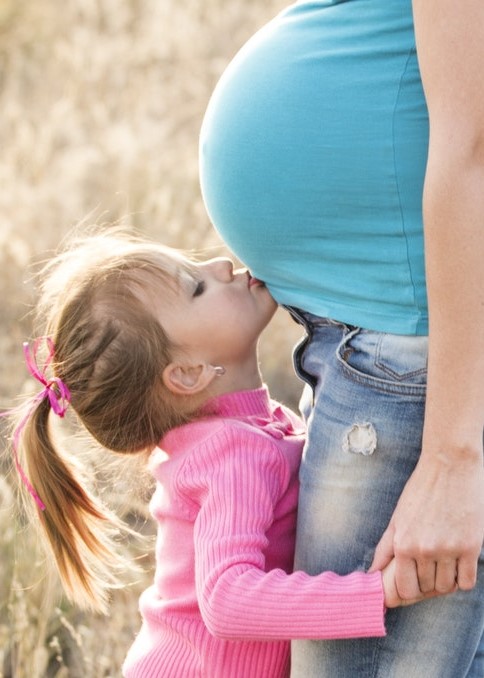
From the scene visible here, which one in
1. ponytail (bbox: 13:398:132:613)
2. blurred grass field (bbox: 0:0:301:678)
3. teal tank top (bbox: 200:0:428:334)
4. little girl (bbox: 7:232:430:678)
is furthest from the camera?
blurred grass field (bbox: 0:0:301:678)

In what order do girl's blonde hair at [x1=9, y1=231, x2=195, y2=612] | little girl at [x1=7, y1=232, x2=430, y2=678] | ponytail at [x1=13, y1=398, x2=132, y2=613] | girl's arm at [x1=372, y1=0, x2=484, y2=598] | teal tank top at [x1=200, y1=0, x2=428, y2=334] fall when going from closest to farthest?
girl's arm at [x1=372, y1=0, x2=484, y2=598], teal tank top at [x1=200, y1=0, x2=428, y2=334], little girl at [x1=7, y1=232, x2=430, y2=678], girl's blonde hair at [x1=9, y1=231, x2=195, y2=612], ponytail at [x1=13, y1=398, x2=132, y2=613]

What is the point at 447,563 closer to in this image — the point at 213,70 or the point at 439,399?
the point at 439,399

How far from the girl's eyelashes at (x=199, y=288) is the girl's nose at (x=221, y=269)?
0.03 m

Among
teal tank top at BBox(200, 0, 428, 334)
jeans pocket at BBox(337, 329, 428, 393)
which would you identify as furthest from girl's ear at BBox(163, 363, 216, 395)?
jeans pocket at BBox(337, 329, 428, 393)

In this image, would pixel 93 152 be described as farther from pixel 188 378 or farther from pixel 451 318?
pixel 451 318

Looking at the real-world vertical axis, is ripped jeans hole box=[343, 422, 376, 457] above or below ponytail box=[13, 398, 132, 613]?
above

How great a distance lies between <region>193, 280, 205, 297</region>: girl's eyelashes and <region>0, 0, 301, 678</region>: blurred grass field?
113 centimetres

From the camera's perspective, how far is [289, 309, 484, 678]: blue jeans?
5.94 feet

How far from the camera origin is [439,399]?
5.49 ft

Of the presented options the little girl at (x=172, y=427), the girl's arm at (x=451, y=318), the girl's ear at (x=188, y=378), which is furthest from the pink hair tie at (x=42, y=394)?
the girl's arm at (x=451, y=318)

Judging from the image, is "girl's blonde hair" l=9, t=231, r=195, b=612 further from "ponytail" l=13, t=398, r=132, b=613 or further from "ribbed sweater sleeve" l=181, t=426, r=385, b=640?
"ribbed sweater sleeve" l=181, t=426, r=385, b=640

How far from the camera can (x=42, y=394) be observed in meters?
2.22

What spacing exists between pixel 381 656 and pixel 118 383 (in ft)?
2.25

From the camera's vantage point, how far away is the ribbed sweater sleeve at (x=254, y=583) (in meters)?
1.81
